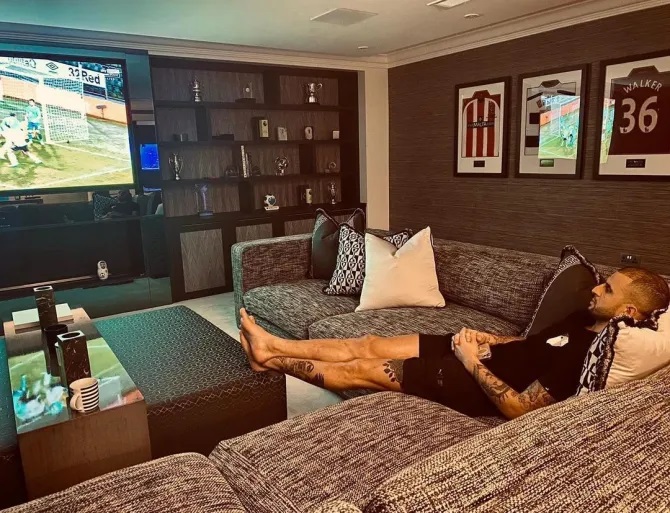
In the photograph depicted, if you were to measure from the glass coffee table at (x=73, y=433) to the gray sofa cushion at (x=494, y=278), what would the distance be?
5.64 ft

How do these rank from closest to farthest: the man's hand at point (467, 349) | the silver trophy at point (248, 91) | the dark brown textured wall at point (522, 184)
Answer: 1. the man's hand at point (467, 349)
2. the dark brown textured wall at point (522, 184)
3. the silver trophy at point (248, 91)

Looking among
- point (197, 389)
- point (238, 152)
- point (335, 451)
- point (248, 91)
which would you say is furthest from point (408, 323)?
point (248, 91)

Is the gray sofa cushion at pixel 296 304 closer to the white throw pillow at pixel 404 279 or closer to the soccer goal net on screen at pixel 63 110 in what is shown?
the white throw pillow at pixel 404 279

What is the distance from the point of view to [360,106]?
229 inches

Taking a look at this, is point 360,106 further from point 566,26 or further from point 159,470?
point 159,470

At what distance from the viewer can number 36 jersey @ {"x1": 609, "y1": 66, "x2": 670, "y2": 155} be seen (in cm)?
362

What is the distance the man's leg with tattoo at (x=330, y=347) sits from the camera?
2.10 m

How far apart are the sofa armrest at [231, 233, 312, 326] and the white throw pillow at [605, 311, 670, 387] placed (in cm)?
250

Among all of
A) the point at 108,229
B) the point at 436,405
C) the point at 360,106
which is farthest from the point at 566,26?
the point at 108,229

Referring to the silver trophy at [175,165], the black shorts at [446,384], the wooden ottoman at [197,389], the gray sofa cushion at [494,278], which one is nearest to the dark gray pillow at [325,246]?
the gray sofa cushion at [494,278]

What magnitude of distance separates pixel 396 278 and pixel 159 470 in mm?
1742

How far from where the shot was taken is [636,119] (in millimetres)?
3754

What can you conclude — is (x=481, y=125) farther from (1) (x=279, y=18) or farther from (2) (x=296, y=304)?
(2) (x=296, y=304)

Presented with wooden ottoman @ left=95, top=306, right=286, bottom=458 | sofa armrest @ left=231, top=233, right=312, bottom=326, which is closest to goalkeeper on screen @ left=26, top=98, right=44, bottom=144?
sofa armrest @ left=231, top=233, right=312, bottom=326
